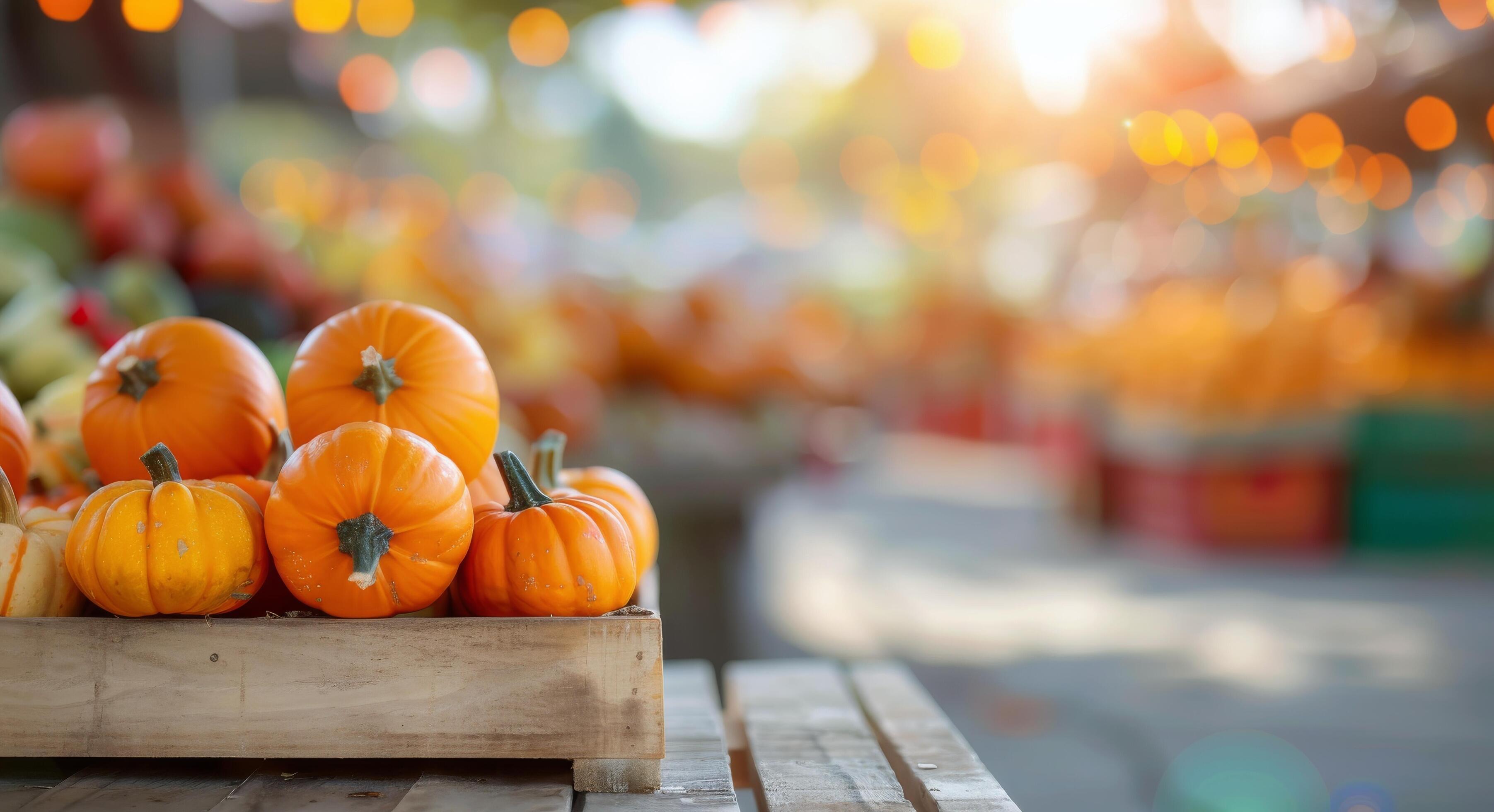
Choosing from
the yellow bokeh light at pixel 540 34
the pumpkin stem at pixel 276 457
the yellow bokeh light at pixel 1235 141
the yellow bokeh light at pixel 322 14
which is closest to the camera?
the pumpkin stem at pixel 276 457

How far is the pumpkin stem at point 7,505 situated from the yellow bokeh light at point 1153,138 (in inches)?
293

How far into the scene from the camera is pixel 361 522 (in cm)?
110

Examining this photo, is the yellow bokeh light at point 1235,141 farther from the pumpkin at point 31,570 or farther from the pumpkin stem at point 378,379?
the pumpkin at point 31,570

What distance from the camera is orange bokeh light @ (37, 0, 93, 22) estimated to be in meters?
3.71

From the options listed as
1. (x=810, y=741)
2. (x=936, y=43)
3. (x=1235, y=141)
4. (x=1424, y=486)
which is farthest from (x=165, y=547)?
(x=936, y=43)

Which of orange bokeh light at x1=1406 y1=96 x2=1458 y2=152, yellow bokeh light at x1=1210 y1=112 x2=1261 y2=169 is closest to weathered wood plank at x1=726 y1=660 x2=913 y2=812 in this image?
orange bokeh light at x1=1406 y1=96 x2=1458 y2=152

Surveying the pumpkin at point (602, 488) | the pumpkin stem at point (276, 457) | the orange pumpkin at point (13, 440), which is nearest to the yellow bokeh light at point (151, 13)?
the orange pumpkin at point (13, 440)

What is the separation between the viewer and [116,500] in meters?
1.14

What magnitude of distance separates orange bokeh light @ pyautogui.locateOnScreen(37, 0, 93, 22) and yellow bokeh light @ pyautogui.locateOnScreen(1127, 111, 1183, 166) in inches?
245

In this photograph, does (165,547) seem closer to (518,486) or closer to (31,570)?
(31,570)

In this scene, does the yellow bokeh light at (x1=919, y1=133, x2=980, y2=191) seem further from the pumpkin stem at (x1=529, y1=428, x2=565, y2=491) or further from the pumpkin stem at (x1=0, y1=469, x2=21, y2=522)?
the pumpkin stem at (x1=0, y1=469, x2=21, y2=522)

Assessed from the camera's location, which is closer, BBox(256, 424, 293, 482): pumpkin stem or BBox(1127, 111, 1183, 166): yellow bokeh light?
BBox(256, 424, 293, 482): pumpkin stem

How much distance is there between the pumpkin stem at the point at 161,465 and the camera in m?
1.16

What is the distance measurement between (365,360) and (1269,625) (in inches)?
172
